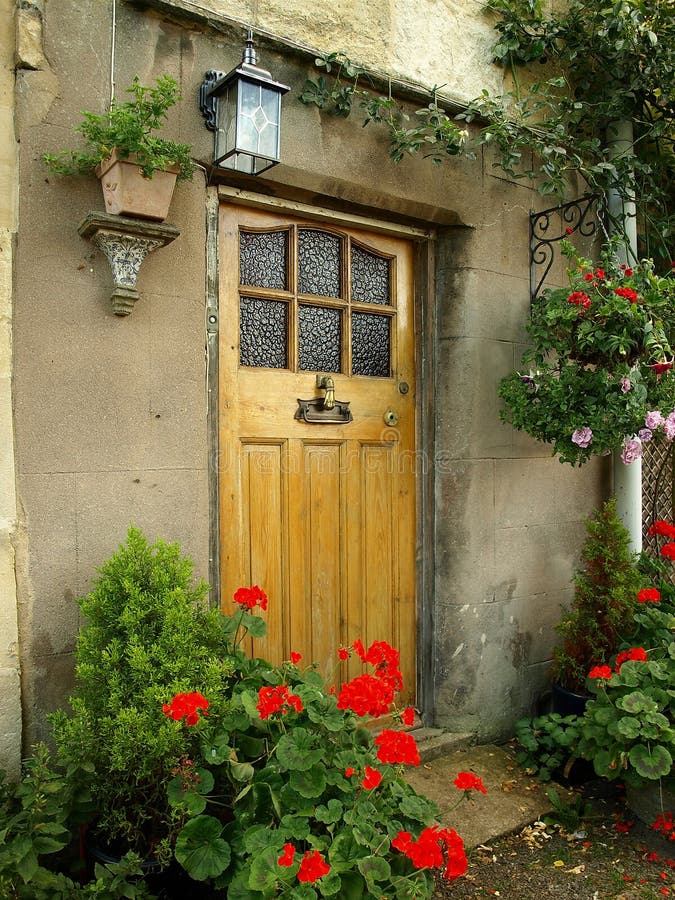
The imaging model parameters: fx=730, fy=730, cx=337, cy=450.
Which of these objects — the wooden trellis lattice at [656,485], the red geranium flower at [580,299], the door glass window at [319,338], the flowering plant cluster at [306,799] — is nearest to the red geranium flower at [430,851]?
the flowering plant cluster at [306,799]

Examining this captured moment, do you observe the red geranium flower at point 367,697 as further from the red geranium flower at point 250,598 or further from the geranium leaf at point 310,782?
the red geranium flower at point 250,598

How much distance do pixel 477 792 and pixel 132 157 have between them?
2.75 m

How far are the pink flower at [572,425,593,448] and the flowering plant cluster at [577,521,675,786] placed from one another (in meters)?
0.69

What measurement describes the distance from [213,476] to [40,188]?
117 centimetres

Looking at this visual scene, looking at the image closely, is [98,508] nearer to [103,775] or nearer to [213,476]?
[213,476]

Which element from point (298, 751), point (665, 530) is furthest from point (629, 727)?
point (298, 751)

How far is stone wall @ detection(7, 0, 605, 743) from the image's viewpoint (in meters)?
2.34

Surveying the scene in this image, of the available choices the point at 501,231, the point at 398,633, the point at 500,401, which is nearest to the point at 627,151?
the point at 501,231

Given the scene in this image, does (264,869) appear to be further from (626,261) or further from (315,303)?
(626,261)

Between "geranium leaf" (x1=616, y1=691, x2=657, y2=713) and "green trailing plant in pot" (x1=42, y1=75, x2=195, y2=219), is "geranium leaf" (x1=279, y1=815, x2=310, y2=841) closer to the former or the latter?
"geranium leaf" (x1=616, y1=691, x2=657, y2=713)

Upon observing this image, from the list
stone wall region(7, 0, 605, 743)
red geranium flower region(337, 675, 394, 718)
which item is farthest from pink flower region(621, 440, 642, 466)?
red geranium flower region(337, 675, 394, 718)

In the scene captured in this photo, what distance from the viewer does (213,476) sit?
9.40 feet

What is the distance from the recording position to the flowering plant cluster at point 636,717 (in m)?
2.62

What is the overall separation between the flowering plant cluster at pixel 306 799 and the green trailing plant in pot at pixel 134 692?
0.24 feet
